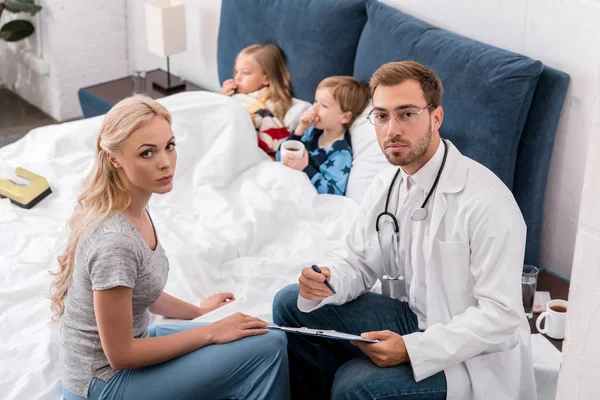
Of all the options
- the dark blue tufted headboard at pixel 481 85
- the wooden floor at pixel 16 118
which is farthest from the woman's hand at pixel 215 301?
the wooden floor at pixel 16 118

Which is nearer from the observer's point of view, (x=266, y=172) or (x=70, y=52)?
(x=266, y=172)

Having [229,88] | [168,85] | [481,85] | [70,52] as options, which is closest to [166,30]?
[168,85]

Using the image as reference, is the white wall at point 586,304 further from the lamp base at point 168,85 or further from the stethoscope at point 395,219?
the lamp base at point 168,85

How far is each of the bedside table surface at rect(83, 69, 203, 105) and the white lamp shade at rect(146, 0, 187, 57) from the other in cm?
19

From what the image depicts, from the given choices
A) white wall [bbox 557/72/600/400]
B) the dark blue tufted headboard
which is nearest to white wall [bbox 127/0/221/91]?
the dark blue tufted headboard

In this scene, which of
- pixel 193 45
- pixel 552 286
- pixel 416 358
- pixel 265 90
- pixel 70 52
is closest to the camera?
pixel 416 358

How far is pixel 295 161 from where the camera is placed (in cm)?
311

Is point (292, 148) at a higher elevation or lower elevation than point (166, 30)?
lower

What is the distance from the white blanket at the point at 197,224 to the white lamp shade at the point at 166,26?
2.86 feet

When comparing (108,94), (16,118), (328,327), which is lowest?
(16,118)

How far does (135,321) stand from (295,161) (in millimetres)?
1235

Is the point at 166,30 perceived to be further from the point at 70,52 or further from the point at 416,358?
the point at 416,358

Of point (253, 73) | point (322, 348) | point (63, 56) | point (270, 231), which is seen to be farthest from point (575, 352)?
point (63, 56)

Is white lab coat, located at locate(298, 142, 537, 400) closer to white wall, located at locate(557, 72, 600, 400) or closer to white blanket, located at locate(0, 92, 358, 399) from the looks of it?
white blanket, located at locate(0, 92, 358, 399)
